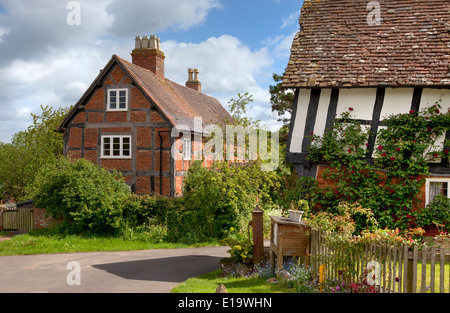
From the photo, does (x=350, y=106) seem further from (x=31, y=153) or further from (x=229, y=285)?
(x=31, y=153)

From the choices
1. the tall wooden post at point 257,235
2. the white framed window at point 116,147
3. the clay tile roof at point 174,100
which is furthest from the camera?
the white framed window at point 116,147

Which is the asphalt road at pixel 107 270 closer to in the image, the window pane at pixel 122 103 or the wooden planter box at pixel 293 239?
the wooden planter box at pixel 293 239

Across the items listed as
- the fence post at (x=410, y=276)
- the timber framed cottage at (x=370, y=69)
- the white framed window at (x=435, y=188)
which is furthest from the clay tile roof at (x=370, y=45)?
the fence post at (x=410, y=276)

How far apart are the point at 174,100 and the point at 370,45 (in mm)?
14222

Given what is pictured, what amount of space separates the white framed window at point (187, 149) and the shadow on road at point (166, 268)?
29.1ft

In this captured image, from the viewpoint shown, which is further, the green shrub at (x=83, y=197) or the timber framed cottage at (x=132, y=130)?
the timber framed cottage at (x=132, y=130)

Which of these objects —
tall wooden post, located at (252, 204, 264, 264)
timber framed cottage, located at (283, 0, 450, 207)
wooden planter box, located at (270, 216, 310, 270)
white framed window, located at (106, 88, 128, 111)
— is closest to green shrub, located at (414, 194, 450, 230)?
timber framed cottage, located at (283, 0, 450, 207)

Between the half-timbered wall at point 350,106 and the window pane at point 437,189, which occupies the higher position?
the half-timbered wall at point 350,106

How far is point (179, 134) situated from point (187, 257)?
874 cm

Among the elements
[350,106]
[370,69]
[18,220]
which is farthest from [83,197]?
[370,69]

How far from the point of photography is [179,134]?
21.5m

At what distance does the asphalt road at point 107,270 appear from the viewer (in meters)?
10.3

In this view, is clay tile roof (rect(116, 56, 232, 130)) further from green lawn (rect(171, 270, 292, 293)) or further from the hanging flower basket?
the hanging flower basket
